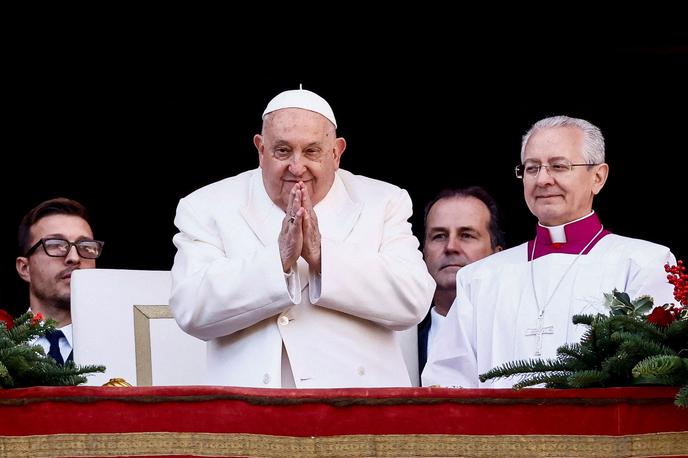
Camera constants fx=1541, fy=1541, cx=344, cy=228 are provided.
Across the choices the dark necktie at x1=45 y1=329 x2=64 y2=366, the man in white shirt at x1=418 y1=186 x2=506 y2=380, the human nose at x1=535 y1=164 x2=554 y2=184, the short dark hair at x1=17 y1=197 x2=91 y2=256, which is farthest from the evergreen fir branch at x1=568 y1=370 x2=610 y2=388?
the short dark hair at x1=17 y1=197 x2=91 y2=256

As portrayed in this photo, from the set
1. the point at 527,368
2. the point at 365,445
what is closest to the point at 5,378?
the point at 365,445

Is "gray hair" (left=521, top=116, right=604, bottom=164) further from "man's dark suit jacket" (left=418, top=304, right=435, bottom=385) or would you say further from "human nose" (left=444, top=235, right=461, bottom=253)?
"man's dark suit jacket" (left=418, top=304, right=435, bottom=385)

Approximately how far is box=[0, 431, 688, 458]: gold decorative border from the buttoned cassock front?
3.00 ft

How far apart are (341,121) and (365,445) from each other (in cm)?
447

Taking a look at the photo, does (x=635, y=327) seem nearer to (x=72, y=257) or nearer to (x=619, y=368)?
(x=619, y=368)

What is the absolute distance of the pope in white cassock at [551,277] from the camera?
5.37m

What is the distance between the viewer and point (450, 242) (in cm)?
625

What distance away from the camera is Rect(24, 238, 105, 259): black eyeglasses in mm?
6199

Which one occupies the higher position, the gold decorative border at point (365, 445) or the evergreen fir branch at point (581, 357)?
the evergreen fir branch at point (581, 357)

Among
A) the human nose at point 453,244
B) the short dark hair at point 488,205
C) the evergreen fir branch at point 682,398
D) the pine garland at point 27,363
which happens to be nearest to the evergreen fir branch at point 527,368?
the evergreen fir branch at point 682,398

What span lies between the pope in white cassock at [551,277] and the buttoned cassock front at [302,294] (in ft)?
1.77

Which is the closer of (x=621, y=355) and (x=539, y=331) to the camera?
(x=621, y=355)

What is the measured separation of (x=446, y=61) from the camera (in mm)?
7949

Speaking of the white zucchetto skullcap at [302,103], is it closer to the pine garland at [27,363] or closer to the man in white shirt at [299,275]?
the man in white shirt at [299,275]
